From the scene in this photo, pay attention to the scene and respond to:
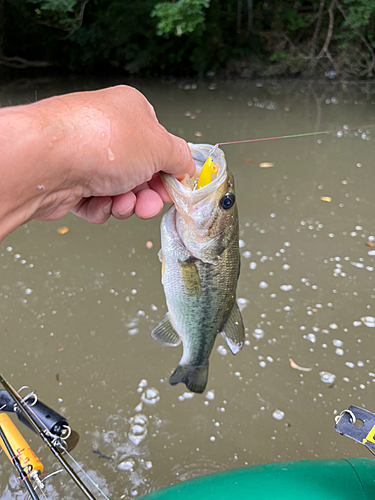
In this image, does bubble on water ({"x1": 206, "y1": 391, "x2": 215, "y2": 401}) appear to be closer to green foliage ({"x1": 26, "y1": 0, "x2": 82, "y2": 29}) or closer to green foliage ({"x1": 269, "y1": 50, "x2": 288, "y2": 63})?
green foliage ({"x1": 26, "y1": 0, "x2": 82, "y2": 29})

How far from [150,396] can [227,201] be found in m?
1.56

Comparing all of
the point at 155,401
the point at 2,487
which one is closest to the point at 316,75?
the point at 155,401

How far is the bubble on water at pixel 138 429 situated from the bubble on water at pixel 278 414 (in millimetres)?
798

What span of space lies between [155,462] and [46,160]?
1783 mm

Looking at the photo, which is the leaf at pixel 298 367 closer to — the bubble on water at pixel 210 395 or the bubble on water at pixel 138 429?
the bubble on water at pixel 210 395

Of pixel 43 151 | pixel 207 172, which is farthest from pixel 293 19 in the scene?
pixel 43 151

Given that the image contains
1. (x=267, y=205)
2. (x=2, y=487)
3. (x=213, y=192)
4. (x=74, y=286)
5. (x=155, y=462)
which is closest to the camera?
(x=213, y=192)

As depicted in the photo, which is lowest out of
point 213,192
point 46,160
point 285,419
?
point 285,419

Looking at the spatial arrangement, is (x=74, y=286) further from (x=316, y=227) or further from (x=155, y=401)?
(x=316, y=227)

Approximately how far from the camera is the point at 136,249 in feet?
12.3

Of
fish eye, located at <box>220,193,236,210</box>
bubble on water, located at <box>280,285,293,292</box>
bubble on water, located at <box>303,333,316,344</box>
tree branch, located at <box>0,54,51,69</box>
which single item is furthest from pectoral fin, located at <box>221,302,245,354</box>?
tree branch, located at <box>0,54,51,69</box>

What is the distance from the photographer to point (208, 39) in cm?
1143

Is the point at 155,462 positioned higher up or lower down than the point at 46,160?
lower down

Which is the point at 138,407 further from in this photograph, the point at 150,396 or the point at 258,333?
the point at 258,333
